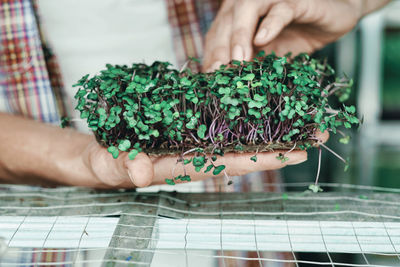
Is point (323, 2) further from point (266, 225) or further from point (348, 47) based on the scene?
point (348, 47)

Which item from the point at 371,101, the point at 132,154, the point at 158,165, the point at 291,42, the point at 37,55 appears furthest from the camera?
the point at 371,101

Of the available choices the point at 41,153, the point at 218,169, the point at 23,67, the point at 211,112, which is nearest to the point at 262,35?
the point at 211,112

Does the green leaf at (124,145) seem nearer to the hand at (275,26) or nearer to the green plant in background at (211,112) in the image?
the green plant in background at (211,112)

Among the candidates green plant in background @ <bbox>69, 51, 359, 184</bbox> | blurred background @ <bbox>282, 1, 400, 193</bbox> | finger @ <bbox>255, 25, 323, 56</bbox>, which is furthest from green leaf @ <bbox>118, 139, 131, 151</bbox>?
blurred background @ <bbox>282, 1, 400, 193</bbox>

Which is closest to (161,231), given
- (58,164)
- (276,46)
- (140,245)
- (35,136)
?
(140,245)

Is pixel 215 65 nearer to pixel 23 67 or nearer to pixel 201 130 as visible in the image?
pixel 201 130

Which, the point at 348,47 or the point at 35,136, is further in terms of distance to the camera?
the point at 348,47
